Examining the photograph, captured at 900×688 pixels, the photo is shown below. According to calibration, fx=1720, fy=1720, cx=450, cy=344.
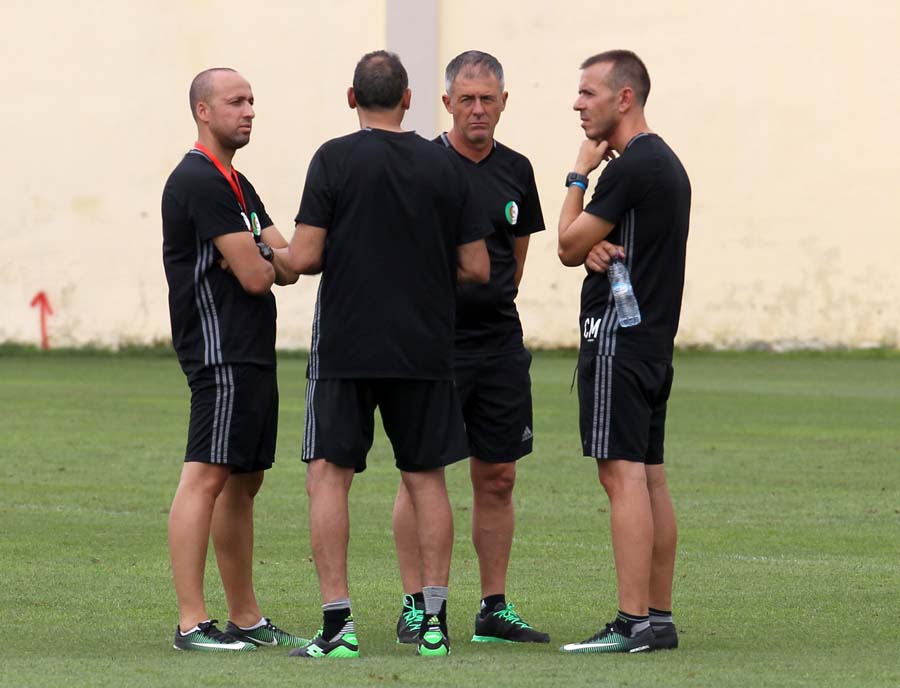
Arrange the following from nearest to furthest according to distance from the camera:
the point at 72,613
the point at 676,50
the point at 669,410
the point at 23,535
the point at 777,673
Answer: the point at 777,673 < the point at 72,613 < the point at 23,535 < the point at 669,410 < the point at 676,50

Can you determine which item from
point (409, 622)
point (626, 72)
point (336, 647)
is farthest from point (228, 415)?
point (626, 72)

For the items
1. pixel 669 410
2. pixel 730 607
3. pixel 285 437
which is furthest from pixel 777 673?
pixel 669 410

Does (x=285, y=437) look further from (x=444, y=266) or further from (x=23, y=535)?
(x=444, y=266)

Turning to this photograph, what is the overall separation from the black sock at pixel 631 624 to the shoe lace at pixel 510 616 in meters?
0.53

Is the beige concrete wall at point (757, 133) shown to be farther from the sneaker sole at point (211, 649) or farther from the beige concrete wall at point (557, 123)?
the sneaker sole at point (211, 649)

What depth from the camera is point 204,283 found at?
5.82 m

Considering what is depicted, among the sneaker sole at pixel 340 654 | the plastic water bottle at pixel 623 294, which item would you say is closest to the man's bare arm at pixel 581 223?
the plastic water bottle at pixel 623 294


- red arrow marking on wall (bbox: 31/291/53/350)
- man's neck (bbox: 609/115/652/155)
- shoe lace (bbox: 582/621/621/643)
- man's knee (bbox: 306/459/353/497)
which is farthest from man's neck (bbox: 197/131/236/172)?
red arrow marking on wall (bbox: 31/291/53/350)

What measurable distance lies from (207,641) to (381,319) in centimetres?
124

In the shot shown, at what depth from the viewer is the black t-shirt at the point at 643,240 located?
226 inches

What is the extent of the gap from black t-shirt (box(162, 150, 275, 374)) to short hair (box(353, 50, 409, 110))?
22.1 inches

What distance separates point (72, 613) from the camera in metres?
6.45

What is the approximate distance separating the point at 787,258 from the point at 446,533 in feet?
61.1

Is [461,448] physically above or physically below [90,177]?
below
